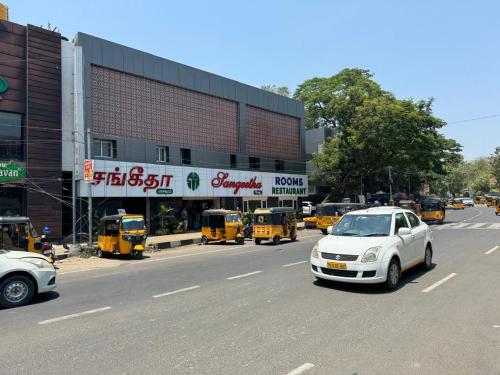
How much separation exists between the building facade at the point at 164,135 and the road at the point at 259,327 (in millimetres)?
12089

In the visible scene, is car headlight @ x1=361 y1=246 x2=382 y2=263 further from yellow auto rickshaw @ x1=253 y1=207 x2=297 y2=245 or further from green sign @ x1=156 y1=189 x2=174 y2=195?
green sign @ x1=156 y1=189 x2=174 y2=195

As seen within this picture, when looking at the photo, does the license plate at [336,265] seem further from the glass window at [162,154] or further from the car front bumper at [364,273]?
the glass window at [162,154]

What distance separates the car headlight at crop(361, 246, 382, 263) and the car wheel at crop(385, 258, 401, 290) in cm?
47

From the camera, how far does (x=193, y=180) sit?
93.2 ft

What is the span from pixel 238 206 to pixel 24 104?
17.6 m

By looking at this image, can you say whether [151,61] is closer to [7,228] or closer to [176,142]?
[176,142]

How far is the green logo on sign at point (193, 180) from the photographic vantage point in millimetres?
28078

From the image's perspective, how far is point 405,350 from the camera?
5137mm

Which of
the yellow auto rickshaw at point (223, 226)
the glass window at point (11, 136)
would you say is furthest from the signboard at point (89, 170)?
the yellow auto rickshaw at point (223, 226)

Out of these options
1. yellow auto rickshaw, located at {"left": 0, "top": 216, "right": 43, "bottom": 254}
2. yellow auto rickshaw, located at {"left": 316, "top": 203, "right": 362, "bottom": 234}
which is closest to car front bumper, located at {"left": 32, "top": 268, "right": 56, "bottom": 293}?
yellow auto rickshaw, located at {"left": 0, "top": 216, "right": 43, "bottom": 254}

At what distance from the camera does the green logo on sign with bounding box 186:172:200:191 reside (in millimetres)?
28078

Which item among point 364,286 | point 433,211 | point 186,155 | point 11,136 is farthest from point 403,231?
point 433,211

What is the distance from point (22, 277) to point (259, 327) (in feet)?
17.2

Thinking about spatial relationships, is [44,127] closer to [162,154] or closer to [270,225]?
[162,154]
